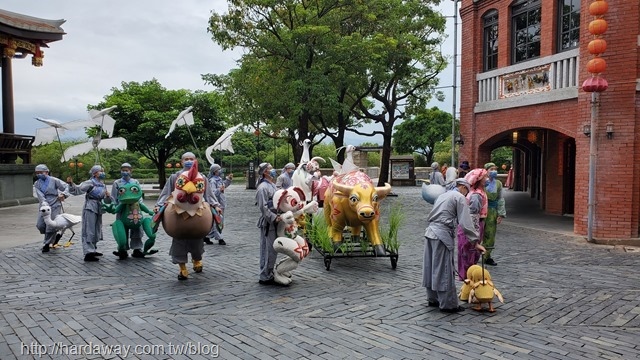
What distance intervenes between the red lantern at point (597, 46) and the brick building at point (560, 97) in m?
0.42

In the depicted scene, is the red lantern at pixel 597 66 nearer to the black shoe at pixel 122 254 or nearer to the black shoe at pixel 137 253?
the black shoe at pixel 137 253

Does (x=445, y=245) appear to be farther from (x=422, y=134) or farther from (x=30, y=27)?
(x=422, y=134)

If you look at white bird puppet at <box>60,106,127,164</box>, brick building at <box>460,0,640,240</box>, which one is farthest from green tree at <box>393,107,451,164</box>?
white bird puppet at <box>60,106,127,164</box>

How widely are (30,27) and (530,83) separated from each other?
19.0 meters

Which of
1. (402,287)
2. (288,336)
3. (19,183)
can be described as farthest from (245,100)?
(288,336)

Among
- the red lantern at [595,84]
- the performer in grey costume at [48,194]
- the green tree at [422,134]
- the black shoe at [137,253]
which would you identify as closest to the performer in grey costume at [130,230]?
the black shoe at [137,253]

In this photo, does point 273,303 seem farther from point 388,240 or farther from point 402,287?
point 388,240

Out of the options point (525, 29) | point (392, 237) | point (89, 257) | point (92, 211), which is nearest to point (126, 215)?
point (92, 211)

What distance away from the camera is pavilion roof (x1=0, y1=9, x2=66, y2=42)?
19125mm

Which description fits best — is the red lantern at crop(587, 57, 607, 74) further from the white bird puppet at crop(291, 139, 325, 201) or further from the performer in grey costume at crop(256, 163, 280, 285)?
the performer in grey costume at crop(256, 163, 280, 285)

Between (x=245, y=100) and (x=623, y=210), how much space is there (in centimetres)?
1638

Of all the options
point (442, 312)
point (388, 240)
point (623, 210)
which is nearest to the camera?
point (442, 312)

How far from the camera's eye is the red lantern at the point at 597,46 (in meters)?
10.4

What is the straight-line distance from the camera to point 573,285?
725 centimetres
